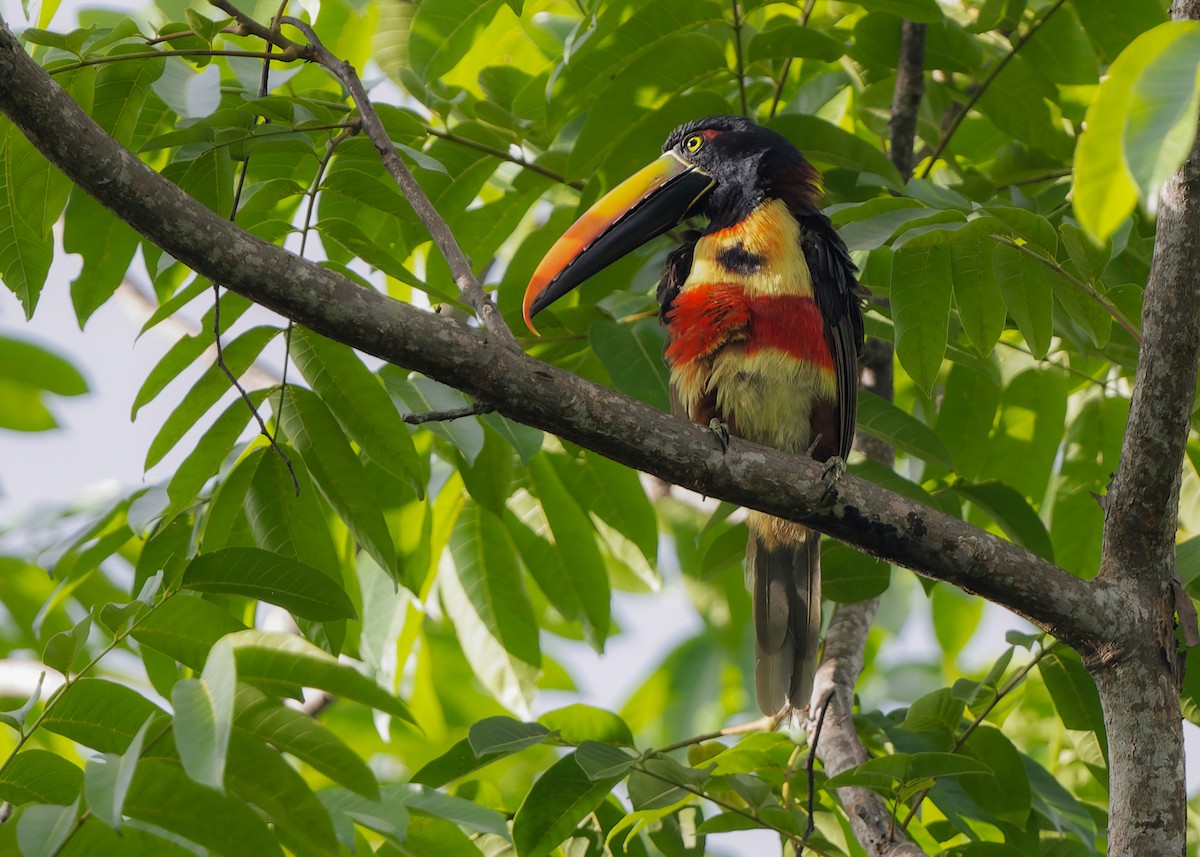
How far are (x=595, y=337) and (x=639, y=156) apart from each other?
69cm

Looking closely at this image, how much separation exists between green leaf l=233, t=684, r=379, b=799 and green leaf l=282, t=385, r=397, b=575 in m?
0.91

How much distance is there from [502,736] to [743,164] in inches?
85.8

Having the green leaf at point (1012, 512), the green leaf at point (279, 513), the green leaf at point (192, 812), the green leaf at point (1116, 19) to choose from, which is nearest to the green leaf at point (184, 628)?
the green leaf at point (192, 812)

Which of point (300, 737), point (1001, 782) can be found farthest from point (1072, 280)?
point (300, 737)

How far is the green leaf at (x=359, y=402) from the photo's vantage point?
292cm

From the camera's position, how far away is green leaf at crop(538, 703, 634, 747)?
3.12m

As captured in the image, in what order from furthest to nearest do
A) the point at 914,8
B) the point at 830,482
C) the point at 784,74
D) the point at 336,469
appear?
the point at 784,74 < the point at 914,8 < the point at 336,469 < the point at 830,482

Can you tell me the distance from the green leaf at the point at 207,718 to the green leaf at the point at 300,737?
5.8 inches

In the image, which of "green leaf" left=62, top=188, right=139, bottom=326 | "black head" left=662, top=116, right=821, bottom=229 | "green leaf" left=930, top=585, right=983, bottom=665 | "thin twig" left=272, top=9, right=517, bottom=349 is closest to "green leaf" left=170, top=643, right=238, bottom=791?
"thin twig" left=272, top=9, right=517, bottom=349

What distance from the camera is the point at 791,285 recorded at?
3.74 metres

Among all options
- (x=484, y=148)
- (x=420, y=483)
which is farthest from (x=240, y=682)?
(x=484, y=148)

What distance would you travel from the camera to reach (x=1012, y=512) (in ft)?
11.4

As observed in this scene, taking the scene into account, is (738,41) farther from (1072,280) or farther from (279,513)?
(279,513)

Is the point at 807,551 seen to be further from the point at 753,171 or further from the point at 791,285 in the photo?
the point at 753,171
